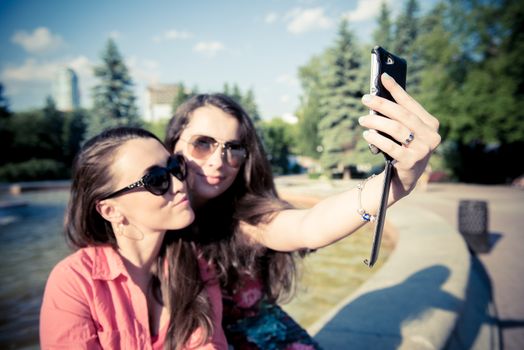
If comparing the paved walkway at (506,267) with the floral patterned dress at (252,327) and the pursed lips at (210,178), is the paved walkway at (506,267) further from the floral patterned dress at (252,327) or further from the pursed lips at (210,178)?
the pursed lips at (210,178)

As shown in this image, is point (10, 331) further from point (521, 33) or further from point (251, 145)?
point (521, 33)

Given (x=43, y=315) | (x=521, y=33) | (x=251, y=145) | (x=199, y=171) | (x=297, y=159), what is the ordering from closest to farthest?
(x=43, y=315)
(x=199, y=171)
(x=251, y=145)
(x=521, y=33)
(x=297, y=159)

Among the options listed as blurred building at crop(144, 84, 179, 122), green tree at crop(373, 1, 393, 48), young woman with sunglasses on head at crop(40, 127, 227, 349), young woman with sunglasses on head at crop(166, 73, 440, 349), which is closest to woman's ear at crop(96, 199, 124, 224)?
young woman with sunglasses on head at crop(40, 127, 227, 349)

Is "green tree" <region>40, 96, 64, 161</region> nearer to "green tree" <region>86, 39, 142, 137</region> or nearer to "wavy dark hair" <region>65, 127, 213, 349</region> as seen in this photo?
"green tree" <region>86, 39, 142, 137</region>

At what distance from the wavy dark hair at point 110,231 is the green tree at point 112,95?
1154 inches

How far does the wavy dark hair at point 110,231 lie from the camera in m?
1.52

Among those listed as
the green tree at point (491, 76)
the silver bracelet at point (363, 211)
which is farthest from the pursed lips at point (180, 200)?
the green tree at point (491, 76)

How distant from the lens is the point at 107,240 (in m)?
1.67

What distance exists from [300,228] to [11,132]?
34289 millimetres

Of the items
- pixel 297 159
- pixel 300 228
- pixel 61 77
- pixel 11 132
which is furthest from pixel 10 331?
pixel 61 77

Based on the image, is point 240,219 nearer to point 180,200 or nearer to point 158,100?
point 180,200

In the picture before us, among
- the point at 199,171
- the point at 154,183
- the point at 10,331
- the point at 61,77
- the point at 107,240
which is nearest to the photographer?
the point at 154,183

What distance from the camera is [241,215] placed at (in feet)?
6.68

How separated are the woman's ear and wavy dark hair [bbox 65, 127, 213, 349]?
34 millimetres
